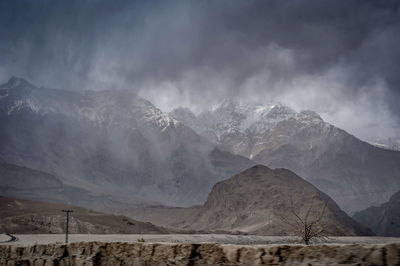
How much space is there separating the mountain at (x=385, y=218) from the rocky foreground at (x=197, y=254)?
465 ft

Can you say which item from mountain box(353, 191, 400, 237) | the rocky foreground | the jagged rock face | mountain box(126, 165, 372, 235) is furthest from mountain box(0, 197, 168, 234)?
the rocky foreground

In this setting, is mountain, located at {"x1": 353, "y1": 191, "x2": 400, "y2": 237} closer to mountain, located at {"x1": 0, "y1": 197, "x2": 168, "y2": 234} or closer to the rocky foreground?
mountain, located at {"x1": 0, "y1": 197, "x2": 168, "y2": 234}

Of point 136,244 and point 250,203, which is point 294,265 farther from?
point 250,203

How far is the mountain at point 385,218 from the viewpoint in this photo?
138m

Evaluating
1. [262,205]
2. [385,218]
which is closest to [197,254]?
[262,205]

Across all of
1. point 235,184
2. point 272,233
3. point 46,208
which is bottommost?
point 272,233

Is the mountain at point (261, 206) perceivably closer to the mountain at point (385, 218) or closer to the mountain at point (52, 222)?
the mountain at point (385, 218)

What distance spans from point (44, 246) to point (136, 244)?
196 cm

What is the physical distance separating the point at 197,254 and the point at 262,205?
472 ft

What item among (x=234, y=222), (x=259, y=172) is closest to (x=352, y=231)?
(x=234, y=222)

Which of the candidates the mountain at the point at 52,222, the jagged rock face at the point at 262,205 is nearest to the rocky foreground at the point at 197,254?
the mountain at the point at 52,222

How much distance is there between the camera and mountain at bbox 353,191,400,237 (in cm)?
13838

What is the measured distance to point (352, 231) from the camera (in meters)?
118

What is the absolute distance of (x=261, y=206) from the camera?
145 meters
